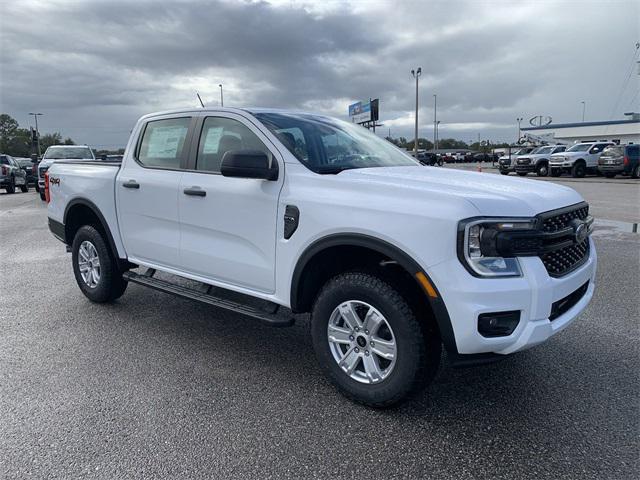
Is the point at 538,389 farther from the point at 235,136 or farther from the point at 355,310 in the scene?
the point at 235,136

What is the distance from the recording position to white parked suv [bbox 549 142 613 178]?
90.7 feet

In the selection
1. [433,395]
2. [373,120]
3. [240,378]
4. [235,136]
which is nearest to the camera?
[433,395]

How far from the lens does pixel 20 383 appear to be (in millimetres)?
3594

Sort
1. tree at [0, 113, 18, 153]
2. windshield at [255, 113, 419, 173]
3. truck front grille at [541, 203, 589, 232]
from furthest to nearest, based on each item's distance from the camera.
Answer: tree at [0, 113, 18, 153], windshield at [255, 113, 419, 173], truck front grille at [541, 203, 589, 232]

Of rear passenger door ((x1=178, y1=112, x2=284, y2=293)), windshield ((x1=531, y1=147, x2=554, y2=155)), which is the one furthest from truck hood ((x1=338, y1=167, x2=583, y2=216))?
windshield ((x1=531, y1=147, x2=554, y2=155))

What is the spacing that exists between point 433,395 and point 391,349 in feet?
1.99


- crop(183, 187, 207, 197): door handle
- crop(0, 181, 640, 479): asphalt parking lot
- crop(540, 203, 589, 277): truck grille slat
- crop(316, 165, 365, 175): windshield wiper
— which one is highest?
crop(316, 165, 365, 175): windshield wiper

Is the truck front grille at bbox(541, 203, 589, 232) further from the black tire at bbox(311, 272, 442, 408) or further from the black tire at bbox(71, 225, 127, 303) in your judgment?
A: the black tire at bbox(71, 225, 127, 303)

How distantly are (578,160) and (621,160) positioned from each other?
104 inches

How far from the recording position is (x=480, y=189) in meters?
2.99

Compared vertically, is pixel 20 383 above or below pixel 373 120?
below

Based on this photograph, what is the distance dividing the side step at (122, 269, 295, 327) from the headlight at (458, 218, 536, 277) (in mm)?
1348

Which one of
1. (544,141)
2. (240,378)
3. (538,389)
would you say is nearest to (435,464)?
(538,389)

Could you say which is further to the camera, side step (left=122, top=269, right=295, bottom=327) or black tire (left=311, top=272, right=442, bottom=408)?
side step (left=122, top=269, right=295, bottom=327)
